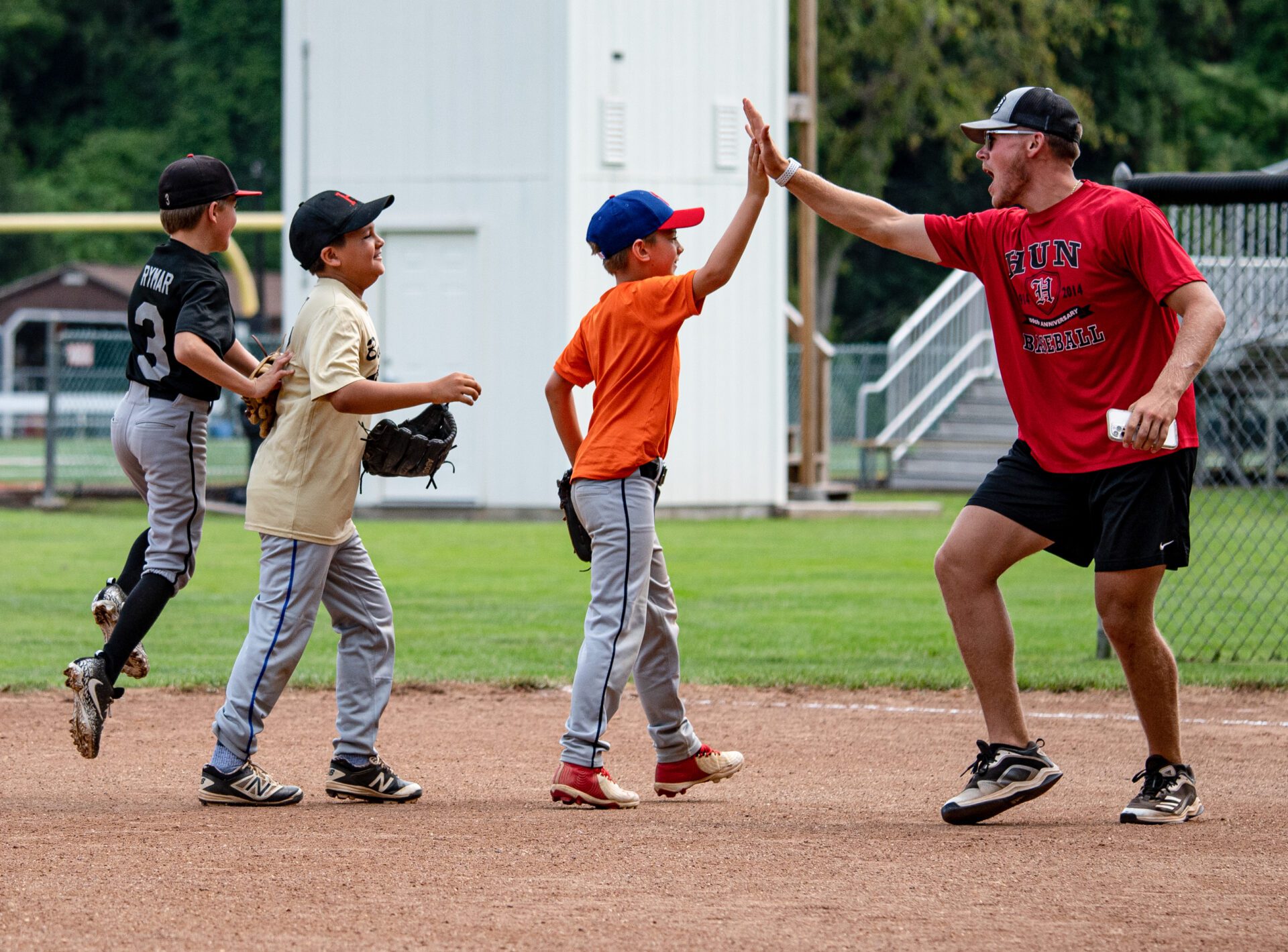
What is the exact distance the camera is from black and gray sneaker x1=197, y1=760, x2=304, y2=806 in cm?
545

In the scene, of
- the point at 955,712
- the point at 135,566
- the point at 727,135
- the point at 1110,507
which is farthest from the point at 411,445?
the point at 727,135

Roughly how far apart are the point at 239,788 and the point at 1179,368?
2.97m

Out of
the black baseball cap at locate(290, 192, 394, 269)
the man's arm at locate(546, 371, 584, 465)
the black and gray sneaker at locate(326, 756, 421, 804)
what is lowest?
the black and gray sneaker at locate(326, 756, 421, 804)

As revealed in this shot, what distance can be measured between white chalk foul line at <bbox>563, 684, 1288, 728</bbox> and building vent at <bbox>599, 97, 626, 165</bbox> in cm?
1103

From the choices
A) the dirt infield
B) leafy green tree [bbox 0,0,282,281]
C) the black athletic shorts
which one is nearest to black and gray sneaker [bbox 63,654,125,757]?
the dirt infield

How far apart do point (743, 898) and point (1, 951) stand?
64.5 inches

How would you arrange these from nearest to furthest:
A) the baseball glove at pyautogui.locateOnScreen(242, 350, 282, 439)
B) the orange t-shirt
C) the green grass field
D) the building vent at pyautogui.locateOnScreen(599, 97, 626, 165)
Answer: the orange t-shirt, the baseball glove at pyautogui.locateOnScreen(242, 350, 282, 439), the green grass field, the building vent at pyautogui.locateOnScreen(599, 97, 626, 165)

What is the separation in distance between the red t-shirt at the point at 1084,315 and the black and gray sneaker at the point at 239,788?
8.15 feet

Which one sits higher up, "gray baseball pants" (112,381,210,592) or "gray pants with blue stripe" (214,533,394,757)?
"gray baseball pants" (112,381,210,592)

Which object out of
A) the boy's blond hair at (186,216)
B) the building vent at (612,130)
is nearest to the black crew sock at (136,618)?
the boy's blond hair at (186,216)

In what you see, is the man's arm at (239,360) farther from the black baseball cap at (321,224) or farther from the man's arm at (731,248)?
the man's arm at (731,248)

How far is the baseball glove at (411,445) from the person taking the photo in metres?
5.54

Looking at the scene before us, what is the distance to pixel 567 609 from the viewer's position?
11.2 metres

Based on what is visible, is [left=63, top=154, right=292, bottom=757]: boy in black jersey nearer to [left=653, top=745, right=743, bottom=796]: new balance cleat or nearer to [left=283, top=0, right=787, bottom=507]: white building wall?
[left=653, top=745, right=743, bottom=796]: new balance cleat
